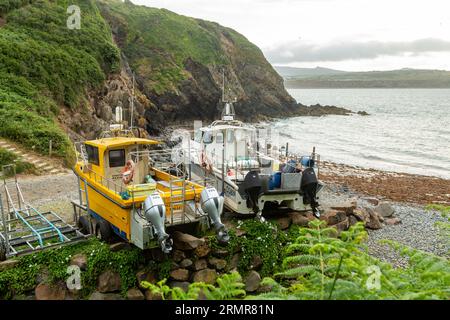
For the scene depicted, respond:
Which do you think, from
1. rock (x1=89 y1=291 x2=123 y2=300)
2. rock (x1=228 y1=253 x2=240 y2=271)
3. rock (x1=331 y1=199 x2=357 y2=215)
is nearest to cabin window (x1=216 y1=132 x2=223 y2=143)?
rock (x1=331 y1=199 x2=357 y2=215)

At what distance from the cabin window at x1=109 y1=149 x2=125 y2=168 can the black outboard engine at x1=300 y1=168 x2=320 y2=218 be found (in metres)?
5.58

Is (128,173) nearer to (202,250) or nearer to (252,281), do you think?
(202,250)

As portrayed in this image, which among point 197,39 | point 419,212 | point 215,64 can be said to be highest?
point 197,39

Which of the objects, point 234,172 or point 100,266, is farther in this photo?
point 234,172

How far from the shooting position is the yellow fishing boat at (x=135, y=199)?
31.0 ft

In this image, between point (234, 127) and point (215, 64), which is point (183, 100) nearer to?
point (215, 64)

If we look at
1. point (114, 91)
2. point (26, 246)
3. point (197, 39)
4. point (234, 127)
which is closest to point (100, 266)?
point (26, 246)

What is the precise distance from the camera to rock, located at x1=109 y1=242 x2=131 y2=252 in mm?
10141

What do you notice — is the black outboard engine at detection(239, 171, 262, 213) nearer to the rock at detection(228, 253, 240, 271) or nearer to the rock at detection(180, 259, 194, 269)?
the rock at detection(228, 253, 240, 271)

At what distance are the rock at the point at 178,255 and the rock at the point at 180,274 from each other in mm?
272

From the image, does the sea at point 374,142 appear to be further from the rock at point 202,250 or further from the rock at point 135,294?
the rock at point 135,294

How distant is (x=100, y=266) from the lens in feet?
31.9

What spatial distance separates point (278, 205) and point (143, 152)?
4713 mm

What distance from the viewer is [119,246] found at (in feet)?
33.6
